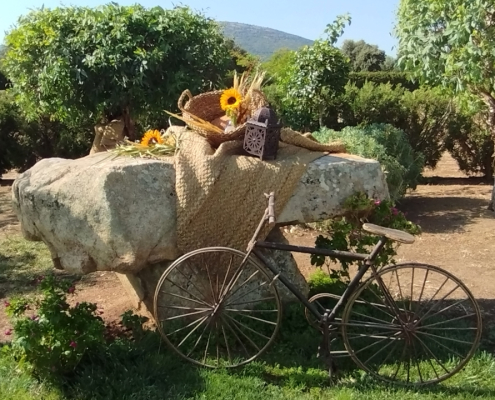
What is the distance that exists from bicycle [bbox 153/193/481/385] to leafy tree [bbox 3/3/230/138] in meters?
3.70

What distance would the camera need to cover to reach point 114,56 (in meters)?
7.18

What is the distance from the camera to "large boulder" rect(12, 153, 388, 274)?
12.9 ft

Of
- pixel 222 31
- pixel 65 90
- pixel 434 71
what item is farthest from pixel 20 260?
pixel 434 71

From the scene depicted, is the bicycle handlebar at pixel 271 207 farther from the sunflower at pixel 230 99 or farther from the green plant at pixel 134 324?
the green plant at pixel 134 324

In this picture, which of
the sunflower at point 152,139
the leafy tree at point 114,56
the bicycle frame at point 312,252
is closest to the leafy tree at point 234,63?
the leafy tree at point 114,56

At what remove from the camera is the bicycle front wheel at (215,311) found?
153 inches

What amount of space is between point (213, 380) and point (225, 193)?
114cm

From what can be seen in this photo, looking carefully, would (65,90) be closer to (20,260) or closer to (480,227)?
(20,260)

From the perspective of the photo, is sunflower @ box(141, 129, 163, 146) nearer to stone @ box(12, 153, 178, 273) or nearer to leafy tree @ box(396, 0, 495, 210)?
stone @ box(12, 153, 178, 273)

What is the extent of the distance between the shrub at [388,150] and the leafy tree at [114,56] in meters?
1.89

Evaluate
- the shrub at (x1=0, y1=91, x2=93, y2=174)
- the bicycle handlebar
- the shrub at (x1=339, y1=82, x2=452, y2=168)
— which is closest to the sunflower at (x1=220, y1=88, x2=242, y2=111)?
the bicycle handlebar

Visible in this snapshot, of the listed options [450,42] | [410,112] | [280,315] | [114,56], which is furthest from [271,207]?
[410,112]

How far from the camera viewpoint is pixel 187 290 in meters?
4.20

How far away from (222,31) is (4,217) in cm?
400
